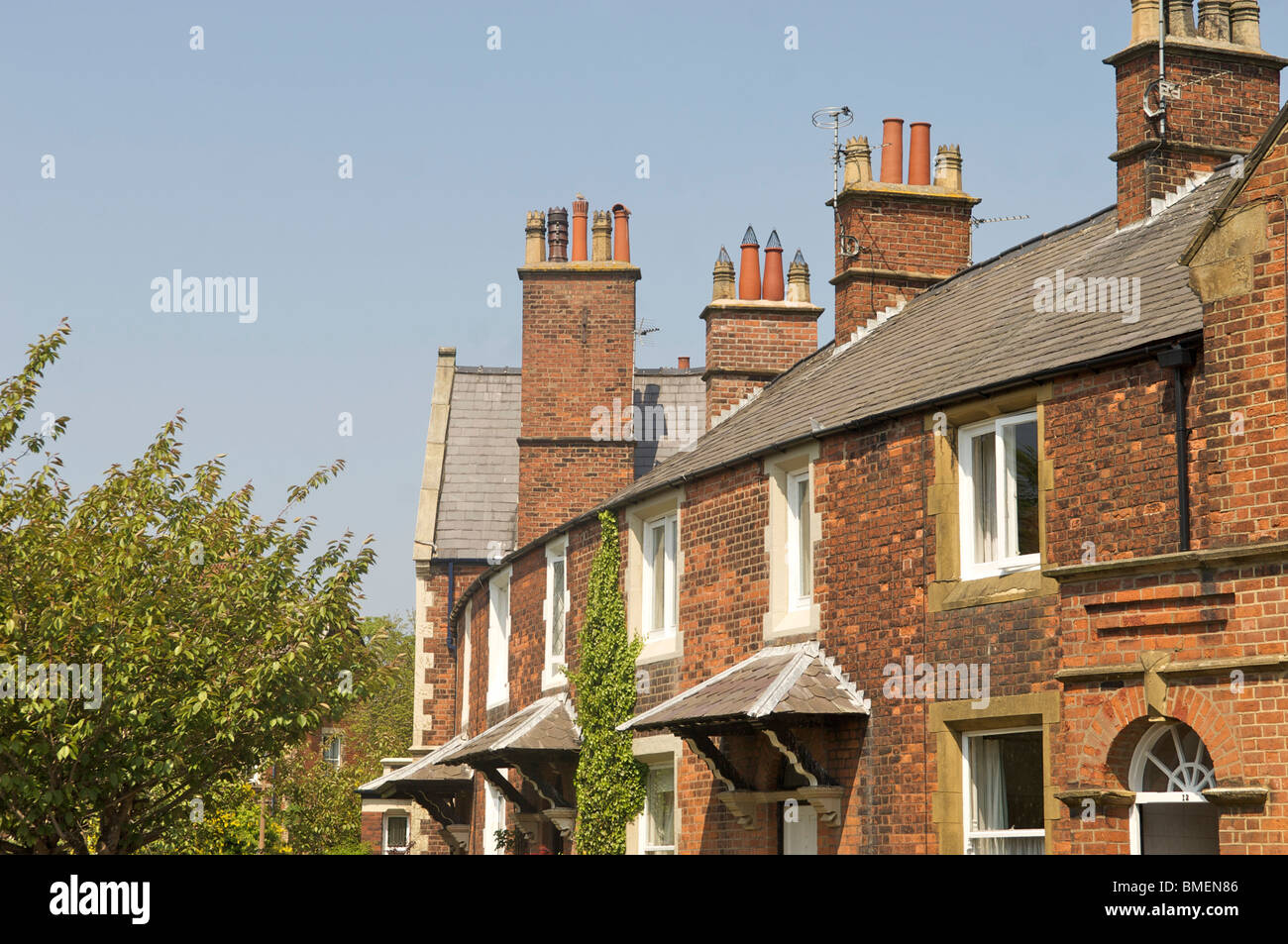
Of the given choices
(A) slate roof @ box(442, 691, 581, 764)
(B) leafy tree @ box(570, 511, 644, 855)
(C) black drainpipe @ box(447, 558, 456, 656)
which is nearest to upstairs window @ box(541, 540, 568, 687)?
(A) slate roof @ box(442, 691, 581, 764)

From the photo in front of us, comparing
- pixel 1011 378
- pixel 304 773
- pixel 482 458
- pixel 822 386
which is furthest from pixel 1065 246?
pixel 304 773

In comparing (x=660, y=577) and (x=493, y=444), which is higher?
(x=493, y=444)

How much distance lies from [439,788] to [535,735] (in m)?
7.91

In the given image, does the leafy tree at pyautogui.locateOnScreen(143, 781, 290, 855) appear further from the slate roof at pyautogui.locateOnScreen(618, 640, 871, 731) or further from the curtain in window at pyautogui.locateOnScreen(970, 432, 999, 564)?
the curtain in window at pyautogui.locateOnScreen(970, 432, 999, 564)

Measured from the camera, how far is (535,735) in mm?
21531

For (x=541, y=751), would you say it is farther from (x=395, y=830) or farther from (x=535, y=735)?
(x=395, y=830)

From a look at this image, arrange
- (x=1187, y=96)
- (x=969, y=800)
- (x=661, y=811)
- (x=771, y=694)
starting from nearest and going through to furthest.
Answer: (x=969, y=800)
(x=771, y=694)
(x=1187, y=96)
(x=661, y=811)

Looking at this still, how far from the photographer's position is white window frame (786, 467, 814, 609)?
17.2 metres

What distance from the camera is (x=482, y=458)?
117ft

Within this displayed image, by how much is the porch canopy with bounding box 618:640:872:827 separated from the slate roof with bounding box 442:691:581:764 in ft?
12.9

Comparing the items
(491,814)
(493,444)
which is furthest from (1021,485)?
(493,444)

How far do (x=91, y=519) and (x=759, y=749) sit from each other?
9063mm

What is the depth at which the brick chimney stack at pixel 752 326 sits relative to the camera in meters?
26.6

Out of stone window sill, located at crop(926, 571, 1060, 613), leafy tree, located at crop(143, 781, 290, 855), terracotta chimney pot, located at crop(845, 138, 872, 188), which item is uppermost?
terracotta chimney pot, located at crop(845, 138, 872, 188)
